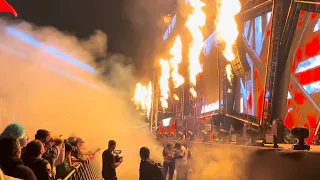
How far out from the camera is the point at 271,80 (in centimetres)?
1516

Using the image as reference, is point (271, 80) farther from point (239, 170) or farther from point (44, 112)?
point (44, 112)

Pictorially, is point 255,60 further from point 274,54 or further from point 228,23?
point 274,54

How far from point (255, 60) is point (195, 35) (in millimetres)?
8659

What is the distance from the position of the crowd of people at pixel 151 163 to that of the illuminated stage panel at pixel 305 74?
16.6ft

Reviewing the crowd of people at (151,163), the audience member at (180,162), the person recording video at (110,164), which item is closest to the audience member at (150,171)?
the crowd of people at (151,163)

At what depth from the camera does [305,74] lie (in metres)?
14.1

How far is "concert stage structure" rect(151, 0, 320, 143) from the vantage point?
13648 mm

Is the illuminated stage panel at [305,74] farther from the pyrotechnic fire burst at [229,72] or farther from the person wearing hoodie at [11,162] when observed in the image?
the person wearing hoodie at [11,162]

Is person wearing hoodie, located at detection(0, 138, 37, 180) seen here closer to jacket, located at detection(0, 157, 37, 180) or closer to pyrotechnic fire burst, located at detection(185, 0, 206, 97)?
jacket, located at detection(0, 157, 37, 180)

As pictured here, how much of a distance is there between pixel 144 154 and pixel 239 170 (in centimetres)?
600

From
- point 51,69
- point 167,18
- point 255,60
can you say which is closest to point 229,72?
point 255,60

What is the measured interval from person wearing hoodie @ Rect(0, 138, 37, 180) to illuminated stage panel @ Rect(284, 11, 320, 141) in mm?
11201

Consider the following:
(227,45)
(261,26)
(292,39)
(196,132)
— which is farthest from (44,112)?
(292,39)

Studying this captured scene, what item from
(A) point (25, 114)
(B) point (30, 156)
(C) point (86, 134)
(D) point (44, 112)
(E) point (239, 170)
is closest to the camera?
(B) point (30, 156)
